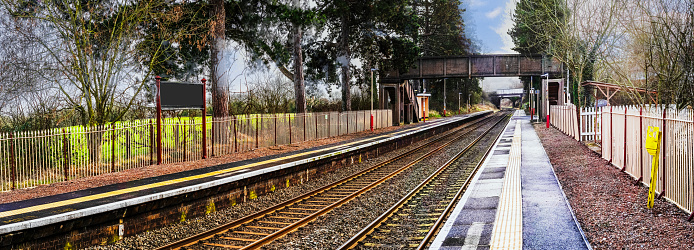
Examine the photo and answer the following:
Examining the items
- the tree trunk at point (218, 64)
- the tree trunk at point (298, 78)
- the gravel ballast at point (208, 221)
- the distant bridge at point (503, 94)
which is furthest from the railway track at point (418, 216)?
the distant bridge at point (503, 94)

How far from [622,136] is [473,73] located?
31.0 metres

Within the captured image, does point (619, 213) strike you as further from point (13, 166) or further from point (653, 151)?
point (13, 166)

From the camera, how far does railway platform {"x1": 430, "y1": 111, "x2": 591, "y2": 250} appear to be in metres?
7.74

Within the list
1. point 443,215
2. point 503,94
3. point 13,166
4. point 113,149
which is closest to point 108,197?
point 13,166

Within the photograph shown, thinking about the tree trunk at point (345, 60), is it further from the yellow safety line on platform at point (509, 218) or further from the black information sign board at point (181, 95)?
the yellow safety line on platform at point (509, 218)

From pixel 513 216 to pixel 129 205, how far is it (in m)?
6.86

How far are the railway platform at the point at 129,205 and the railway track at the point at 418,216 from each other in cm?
375

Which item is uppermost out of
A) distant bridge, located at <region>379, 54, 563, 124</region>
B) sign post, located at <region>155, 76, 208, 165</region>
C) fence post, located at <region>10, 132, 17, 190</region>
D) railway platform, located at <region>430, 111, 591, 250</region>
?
distant bridge, located at <region>379, 54, 563, 124</region>

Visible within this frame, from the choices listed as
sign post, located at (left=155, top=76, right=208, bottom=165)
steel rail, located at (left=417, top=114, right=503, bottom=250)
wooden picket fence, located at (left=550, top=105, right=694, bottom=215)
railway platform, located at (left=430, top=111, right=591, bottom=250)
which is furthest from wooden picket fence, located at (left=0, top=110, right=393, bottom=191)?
wooden picket fence, located at (left=550, top=105, right=694, bottom=215)

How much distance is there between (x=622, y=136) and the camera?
13.7 m

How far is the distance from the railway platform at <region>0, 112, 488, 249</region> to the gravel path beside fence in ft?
24.0

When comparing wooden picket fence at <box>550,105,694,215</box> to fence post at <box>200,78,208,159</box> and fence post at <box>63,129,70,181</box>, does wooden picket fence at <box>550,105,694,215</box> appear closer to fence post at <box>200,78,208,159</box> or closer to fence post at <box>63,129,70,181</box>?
fence post at <box>200,78,208,159</box>

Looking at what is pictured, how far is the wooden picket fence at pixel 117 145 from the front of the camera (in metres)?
11.9

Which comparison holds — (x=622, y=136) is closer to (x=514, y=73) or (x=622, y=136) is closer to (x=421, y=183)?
(x=421, y=183)
